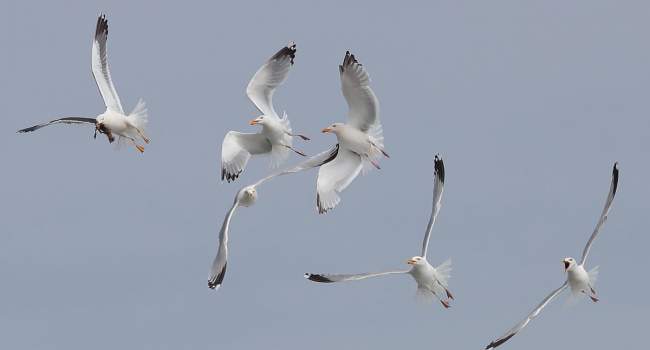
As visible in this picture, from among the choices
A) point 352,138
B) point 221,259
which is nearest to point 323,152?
point 352,138

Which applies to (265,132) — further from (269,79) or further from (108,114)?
(108,114)

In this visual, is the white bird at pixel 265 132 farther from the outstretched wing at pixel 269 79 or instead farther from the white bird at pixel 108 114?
the white bird at pixel 108 114

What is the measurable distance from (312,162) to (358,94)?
158 centimetres

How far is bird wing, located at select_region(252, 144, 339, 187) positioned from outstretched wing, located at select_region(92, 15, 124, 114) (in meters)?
4.16

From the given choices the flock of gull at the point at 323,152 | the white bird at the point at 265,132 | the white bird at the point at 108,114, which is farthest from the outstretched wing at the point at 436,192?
the white bird at the point at 108,114

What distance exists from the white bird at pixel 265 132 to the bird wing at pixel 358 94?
1.72 meters

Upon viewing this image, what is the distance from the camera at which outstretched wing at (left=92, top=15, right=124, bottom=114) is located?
119 ft

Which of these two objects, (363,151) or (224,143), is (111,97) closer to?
(224,143)

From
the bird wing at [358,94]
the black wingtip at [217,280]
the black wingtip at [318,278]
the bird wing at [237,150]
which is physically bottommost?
the black wingtip at [318,278]

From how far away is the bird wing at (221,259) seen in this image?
3183 cm

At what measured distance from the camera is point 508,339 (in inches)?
1277

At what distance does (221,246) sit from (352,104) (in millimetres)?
3906

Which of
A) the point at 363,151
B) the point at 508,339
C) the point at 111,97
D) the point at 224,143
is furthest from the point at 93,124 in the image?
the point at 508,339

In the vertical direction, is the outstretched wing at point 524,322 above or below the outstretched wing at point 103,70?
below
